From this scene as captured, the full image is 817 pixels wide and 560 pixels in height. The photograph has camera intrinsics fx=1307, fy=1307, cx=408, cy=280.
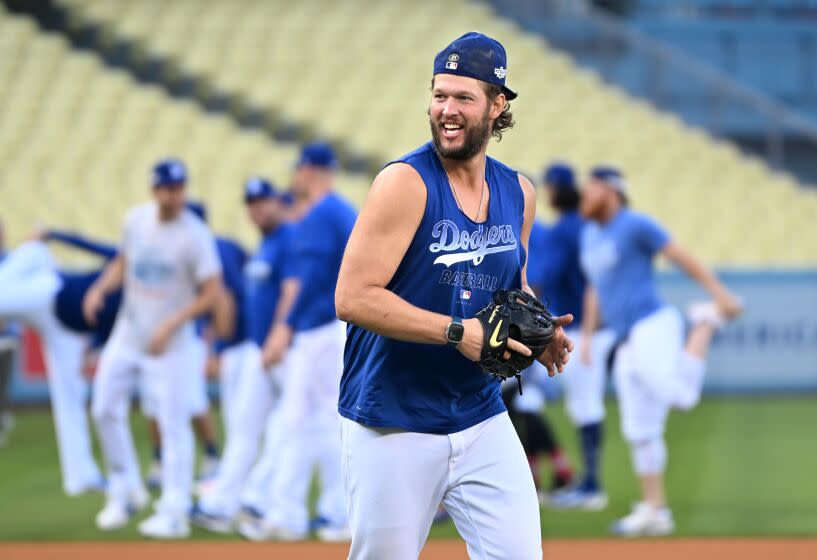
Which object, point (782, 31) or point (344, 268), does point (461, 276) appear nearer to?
→ point (344, 268)

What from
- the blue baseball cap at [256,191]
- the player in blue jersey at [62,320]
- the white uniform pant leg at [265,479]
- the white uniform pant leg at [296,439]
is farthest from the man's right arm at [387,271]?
the blue baseball cap at [256,191]

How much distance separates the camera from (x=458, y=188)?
168 inches

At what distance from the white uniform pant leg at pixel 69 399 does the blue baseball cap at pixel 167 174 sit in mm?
1887

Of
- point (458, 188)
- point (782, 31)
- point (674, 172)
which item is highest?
point (782, 31)

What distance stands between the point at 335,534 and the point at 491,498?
13.8 ft

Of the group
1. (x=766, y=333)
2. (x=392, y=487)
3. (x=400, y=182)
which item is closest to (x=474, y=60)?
(x=400, y=182)

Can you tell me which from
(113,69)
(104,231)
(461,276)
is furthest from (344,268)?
(113,69)

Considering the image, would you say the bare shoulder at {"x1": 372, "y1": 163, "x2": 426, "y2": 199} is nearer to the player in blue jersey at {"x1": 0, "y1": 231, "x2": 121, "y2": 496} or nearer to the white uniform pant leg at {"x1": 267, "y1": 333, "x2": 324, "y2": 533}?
the white uniform pant leg at {"x1": 267, "y1": 333, "x2": 324, "y2": 533}

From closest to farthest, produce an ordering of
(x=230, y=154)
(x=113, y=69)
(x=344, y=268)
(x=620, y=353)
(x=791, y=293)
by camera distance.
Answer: (x=344, y=268) → (x=620, y=353) → (x=791, y=293) → (x=230, y=154) → (x=113, y=69)

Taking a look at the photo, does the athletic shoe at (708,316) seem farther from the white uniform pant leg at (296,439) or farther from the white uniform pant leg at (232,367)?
the white uniform pant leg at (232,367)

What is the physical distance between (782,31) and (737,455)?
1310cm

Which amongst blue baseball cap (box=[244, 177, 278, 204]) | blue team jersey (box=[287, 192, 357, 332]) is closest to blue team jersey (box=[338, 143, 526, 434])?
blue team jersey (box=[287, 192, 357, 332])

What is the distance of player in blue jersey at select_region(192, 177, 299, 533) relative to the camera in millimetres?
8758

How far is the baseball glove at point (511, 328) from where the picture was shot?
13.1 ft
